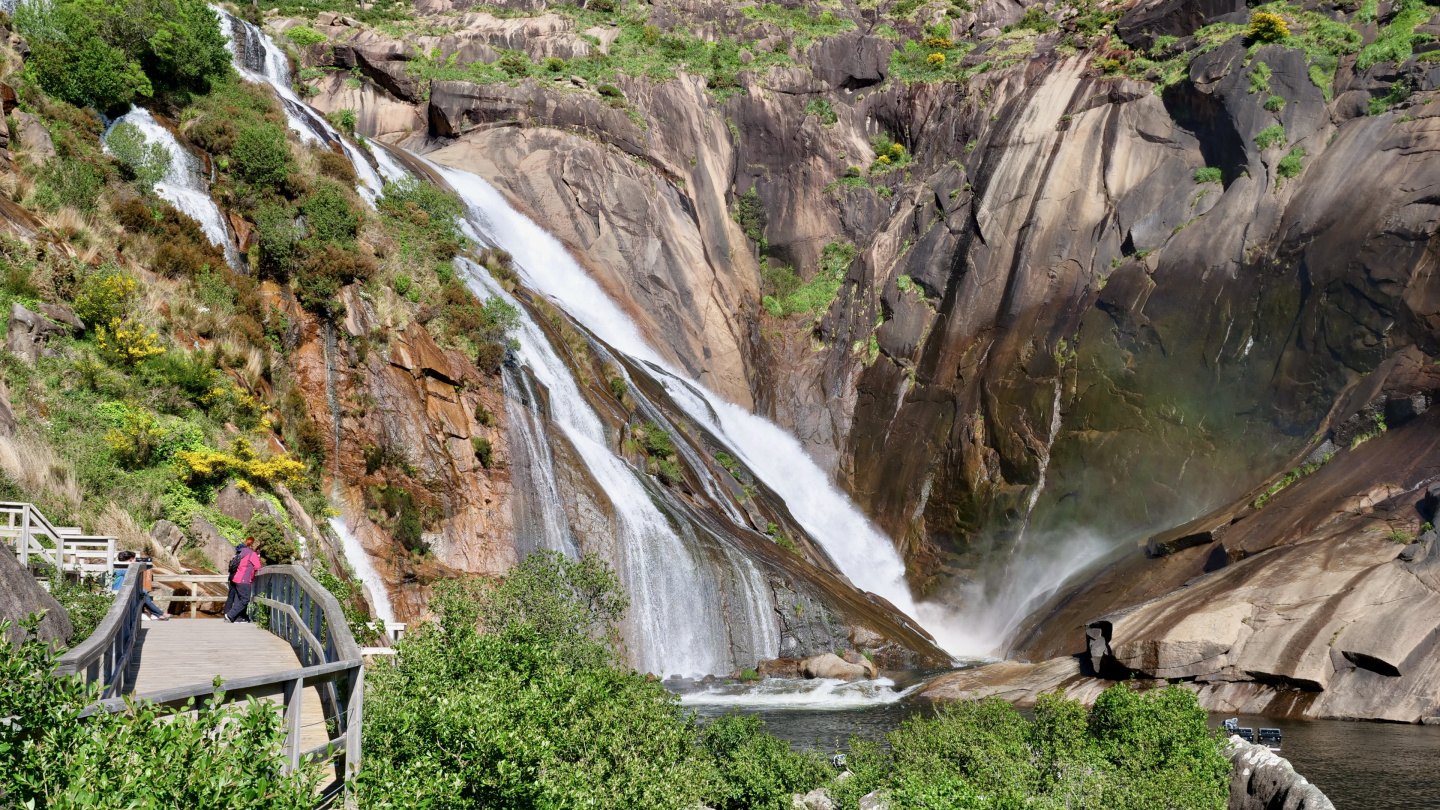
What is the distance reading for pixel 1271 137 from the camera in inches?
1540

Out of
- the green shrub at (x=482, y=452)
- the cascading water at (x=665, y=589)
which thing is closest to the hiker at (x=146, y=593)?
the green shrub at (x=482, y=452)

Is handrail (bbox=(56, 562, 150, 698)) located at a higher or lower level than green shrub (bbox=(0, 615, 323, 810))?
higher

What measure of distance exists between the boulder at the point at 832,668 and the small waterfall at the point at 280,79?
25245 millimetres

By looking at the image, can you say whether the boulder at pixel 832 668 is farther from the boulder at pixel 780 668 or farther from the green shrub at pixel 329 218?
the green shrub at pixel 329 218

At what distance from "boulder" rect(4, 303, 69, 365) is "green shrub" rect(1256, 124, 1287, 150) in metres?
42.5

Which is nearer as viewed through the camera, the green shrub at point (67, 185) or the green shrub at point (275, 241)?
the green shrub at point (67, 185)

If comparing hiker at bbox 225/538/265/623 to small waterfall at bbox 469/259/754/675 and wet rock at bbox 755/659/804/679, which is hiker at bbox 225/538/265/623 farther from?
wet rock at bbox 755/659/804/679

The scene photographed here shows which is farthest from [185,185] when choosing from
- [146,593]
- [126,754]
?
[126,754]

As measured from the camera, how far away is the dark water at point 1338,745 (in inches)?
648

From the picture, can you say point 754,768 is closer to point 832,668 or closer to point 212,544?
point 212,544

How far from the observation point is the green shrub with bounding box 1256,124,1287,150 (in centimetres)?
3897

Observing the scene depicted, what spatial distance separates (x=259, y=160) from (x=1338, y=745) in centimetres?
3365

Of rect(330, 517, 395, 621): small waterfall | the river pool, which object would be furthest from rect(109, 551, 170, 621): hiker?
the river pool

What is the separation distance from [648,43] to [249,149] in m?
39.0
